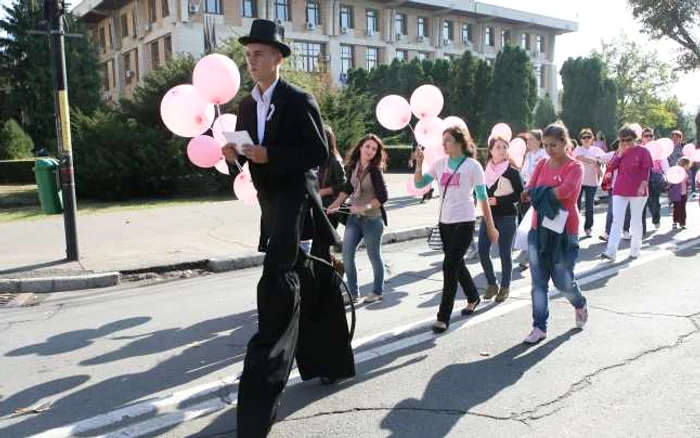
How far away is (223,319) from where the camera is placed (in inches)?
233

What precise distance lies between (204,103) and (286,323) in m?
2.40

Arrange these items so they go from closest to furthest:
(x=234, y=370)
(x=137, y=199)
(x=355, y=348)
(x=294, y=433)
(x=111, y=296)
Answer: (x=294, y=433), (x=234, y=370), (x=355, y=348), (x=111, y=296), (x=137, y=199)

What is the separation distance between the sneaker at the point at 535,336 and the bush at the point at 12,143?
31.2 m

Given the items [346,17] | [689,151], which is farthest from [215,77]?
[346,17]

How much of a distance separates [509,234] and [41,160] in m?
6.51

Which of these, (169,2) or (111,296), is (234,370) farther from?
(169,2)

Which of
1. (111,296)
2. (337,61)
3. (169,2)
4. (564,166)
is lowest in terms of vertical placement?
(111,296)

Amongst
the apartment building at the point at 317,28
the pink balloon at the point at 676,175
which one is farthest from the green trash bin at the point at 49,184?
the apartment building at the point at 317,28

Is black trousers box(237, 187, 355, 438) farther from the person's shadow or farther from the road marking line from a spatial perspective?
the person's shadow

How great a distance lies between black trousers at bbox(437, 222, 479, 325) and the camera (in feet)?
16.9

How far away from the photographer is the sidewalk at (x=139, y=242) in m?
7.99

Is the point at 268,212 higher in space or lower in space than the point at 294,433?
higher

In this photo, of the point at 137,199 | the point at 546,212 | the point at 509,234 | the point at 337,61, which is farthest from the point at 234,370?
the point at 337,61

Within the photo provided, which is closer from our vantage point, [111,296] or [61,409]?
[61,409]
